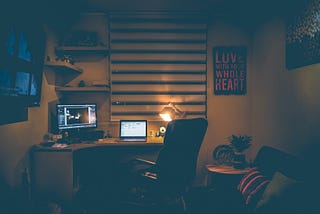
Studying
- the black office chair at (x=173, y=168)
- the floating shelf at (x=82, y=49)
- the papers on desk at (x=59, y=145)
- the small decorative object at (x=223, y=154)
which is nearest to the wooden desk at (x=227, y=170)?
the small decorative object at (x=223, y=154)

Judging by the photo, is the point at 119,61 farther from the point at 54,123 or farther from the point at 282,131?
the point at 282,131

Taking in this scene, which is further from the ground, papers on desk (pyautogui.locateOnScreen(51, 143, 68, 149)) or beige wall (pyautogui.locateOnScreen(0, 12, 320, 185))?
beige wall (pyautogui.locateOnScreen(0, 12, 320, 185))

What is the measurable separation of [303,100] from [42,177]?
9.71ft

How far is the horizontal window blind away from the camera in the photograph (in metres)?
4.62

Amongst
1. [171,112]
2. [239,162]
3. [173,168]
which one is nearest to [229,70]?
[171,112]

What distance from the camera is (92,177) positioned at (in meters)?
4.57

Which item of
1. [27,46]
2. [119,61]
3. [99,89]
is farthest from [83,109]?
[27,46]

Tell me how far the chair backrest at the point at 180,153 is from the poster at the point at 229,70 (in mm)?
1865

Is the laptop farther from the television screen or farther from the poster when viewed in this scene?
the television screen

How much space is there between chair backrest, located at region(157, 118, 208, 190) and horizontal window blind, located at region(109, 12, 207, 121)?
1701 millimetres

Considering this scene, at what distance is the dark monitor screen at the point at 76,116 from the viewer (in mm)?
3890

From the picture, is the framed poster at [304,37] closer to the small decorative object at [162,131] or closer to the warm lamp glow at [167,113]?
the warm lamp glow at [167,113]

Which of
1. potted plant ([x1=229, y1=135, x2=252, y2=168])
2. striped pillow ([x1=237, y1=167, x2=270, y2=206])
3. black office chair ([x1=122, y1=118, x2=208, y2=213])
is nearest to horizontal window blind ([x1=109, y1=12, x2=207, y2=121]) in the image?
potted plant ([x1=229, y1=135, x2=252, y2=168])

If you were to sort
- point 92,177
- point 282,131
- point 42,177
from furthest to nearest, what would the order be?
1. point 92,177
2. point 282,131
3. point 42,177
